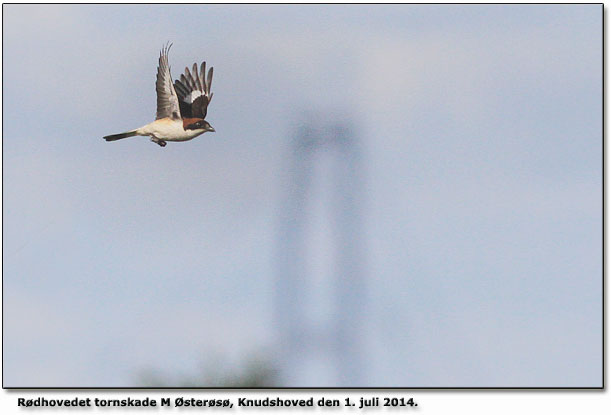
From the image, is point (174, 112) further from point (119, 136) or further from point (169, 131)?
point (119, 136)

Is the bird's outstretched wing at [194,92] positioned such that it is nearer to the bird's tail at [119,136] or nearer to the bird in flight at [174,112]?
the bird in flight at [174,112]

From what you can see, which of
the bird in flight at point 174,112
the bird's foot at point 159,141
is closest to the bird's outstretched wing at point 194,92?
the bird in flight at point 174,112

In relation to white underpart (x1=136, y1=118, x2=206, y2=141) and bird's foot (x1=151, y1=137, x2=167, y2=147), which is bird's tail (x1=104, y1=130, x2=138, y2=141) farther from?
bird's foot (x1=151, y1=137, x2=167, y2=147)

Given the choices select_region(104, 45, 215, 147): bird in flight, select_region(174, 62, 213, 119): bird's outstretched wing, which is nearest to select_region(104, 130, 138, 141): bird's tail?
select_region(104, 45, 215, 147): bird in flight
